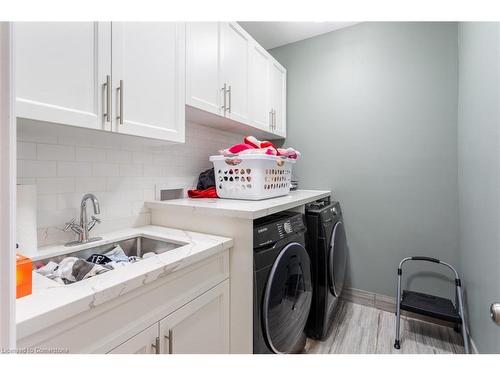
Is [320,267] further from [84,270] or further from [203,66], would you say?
[203,66]

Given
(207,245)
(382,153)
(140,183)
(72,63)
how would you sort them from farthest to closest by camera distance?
(382,153), (140,183), (207,245), (72,63)

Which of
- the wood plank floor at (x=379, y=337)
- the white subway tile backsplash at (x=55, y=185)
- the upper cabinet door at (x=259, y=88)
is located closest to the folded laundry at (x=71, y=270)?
the white subway tile backsplash at (x=55, y=185)

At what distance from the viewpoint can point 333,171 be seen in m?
2.39

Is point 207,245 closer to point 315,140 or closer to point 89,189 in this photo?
point 89,189

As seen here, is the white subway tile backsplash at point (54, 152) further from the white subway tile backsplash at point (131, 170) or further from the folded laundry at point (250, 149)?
the folded laundry at point (250, 149)

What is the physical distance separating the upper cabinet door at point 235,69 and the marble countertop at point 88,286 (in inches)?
42.2

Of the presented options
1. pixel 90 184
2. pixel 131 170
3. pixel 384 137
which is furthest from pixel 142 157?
pixel 384 137

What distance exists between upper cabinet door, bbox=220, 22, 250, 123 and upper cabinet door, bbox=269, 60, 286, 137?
0.47 meters

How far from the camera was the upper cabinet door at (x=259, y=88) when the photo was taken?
2021 millimetres

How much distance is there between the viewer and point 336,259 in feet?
5.89

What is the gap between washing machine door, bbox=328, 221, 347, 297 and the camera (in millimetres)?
1689

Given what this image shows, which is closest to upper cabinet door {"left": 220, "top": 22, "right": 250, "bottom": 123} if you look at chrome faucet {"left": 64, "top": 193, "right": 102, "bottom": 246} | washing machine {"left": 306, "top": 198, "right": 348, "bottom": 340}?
washing machine {"left": 306, "top": 198, "right": 348, "bottom": 340}

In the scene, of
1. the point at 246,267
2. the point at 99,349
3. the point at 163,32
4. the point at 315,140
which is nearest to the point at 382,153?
the point at 315,140
